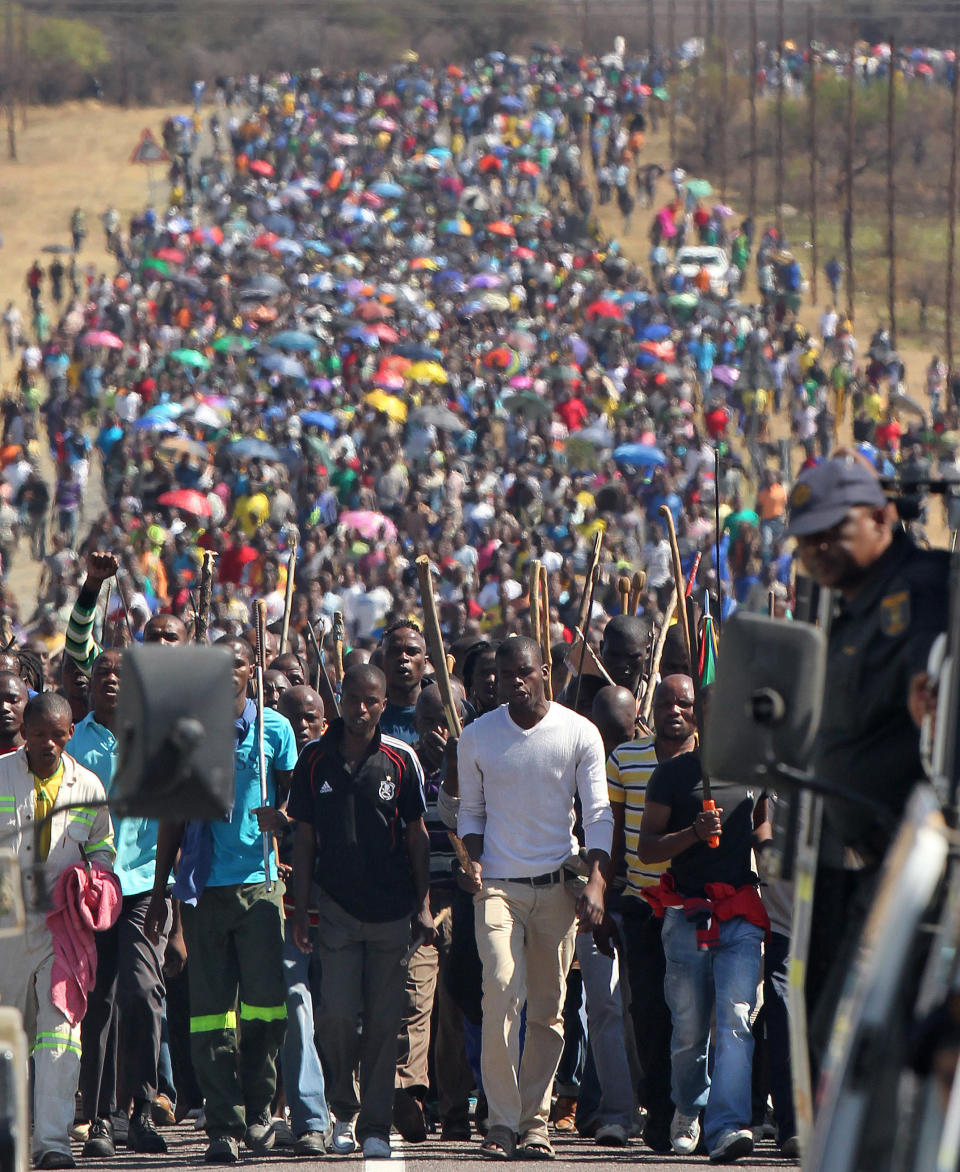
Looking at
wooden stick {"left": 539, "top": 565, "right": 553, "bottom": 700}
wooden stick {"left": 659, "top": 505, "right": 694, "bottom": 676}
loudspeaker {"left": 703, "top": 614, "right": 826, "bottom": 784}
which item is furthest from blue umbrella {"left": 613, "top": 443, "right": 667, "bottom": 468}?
loudspeaker {"left": 703, "top": 614, "right": 826, "bottom": 784}

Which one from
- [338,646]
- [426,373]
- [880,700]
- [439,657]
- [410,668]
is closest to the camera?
[880,700]

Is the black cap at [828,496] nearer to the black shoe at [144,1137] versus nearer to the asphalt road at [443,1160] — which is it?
the asphalt road at [443,1160]

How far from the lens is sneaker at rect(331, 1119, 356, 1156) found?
8.68 meters

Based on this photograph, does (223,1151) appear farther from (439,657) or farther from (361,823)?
(439,657)

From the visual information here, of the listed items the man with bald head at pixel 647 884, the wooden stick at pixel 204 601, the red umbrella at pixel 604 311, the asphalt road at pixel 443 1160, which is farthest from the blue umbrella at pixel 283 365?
the asphalt road at pixel 443 1160

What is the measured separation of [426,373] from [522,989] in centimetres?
2863

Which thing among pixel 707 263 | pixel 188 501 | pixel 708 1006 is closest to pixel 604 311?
pixel 707 263

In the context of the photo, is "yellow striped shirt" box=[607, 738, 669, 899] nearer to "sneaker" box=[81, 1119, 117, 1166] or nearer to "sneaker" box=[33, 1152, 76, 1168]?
"sneaker" box=[81, 1119, 117, 1166]

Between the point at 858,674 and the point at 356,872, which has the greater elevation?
the point at 858,674

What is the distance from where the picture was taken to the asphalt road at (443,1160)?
8.20m

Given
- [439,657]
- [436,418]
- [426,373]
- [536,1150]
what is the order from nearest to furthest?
[536,1150] < [439,657] < [436,418] < [426,373]

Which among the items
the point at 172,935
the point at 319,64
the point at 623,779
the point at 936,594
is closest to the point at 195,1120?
the point at 172,935

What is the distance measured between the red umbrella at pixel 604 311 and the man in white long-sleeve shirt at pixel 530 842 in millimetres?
34112

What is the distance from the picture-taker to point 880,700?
16.1 ft
